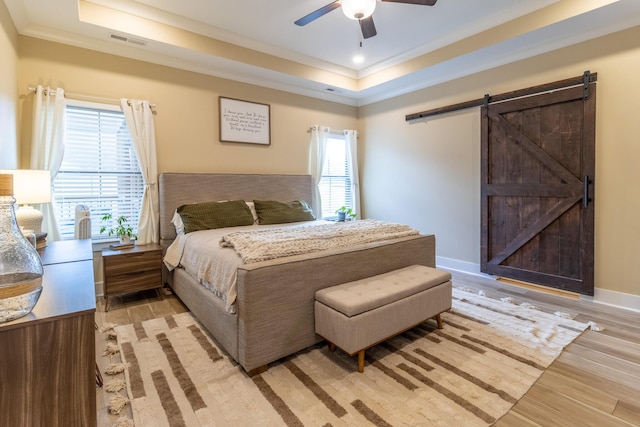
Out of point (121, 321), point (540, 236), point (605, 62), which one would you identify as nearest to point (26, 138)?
point (121, 321)

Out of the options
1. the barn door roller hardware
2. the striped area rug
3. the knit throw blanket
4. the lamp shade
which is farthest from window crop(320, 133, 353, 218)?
the lamp shade

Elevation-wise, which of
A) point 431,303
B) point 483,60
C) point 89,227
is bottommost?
point 431,303

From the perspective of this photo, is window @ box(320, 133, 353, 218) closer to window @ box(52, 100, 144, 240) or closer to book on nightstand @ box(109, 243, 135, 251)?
window @ box(52, 100, 144, 240)

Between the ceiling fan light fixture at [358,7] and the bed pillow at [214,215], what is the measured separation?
94.7 inches

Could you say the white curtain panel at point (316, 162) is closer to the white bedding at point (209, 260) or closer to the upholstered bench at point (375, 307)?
the white bedding at point (209, 260)

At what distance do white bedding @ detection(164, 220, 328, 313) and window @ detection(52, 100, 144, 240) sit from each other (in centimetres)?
84

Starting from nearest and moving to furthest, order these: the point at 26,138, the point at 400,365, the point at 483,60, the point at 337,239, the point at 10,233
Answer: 1. the point at 10,233
2. the point at 400,365
3. the point at 337,239
4. the point at 26,138
5. the point at 483,60

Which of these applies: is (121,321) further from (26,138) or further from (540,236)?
(540,236)

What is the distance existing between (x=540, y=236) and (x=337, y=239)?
8.66ft

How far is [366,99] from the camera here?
18.5ft

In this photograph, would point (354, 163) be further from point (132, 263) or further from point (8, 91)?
point (8, 91)

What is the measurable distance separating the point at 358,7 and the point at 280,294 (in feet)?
7.65

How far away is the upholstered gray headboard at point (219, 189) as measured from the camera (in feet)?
12.1

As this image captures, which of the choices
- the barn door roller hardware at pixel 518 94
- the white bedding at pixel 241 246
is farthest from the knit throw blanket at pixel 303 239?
the barn door roller hardware at pixel 518 94
